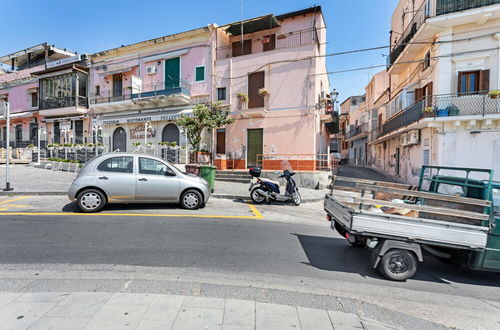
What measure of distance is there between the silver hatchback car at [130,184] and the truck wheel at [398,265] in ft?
16.7

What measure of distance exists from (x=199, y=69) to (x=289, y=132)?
26.0ft

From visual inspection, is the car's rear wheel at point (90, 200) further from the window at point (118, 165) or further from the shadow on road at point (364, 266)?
the shadow on road at point (364, 266)

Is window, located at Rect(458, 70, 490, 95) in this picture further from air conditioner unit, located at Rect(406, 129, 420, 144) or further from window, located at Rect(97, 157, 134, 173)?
window, located at Rect(97, 157, 134, 173)

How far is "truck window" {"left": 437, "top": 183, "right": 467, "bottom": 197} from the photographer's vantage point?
12.6 ft

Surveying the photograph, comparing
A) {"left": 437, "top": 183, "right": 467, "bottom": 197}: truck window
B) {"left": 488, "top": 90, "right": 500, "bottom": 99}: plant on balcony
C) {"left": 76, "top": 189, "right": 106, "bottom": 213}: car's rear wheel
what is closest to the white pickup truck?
{"left": 437, "top": 183, "right": 467, "bottom": 197}: truck window

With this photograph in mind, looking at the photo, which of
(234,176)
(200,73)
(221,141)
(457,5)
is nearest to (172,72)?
(200,73)

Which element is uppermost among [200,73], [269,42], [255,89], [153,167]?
[269,42]

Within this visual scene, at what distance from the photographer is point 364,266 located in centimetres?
395

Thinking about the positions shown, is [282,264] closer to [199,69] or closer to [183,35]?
[199,69]

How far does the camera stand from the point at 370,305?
109 inches

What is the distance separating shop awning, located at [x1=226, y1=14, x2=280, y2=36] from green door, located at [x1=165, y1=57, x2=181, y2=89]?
14.3ft

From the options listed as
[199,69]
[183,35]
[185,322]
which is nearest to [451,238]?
[185,322]

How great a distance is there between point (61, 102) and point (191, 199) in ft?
69.6

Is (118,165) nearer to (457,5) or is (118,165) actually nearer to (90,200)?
(90,200)
